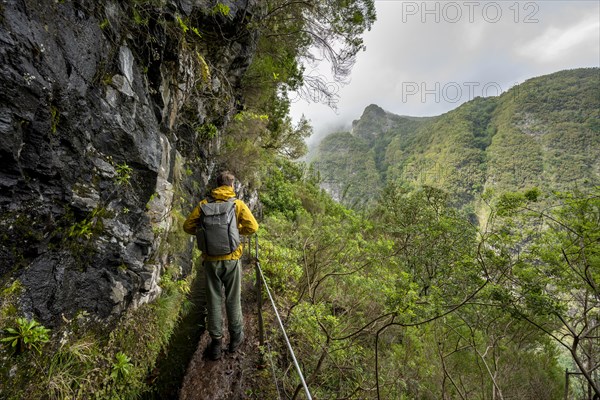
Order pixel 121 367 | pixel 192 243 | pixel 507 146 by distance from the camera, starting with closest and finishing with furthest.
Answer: pixel 121 367 < pixel 192 243 < pixel 507 146

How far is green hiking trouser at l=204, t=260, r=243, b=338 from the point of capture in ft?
11.2

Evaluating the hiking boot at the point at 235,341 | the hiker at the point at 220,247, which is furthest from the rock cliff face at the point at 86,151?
the hiking boot at the point at 235,341

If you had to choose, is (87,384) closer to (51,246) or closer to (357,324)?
(51,246)

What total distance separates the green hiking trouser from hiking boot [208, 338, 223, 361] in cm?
10

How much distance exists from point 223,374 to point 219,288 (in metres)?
1.08

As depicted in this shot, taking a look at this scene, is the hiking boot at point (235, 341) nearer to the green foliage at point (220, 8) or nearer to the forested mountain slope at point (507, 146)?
the green foliage at point (220, 8)

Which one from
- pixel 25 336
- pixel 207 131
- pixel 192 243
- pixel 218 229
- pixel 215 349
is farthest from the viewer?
pixel 207 131

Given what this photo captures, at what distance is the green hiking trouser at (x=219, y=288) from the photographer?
3.43 meters

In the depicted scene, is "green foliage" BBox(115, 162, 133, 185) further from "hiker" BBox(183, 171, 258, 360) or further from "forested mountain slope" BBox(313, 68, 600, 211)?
"forested mountain slope" BBox(313, 68, 600, 211)

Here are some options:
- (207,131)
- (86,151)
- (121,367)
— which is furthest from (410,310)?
(207,131)

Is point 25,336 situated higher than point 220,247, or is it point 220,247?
point 220,247

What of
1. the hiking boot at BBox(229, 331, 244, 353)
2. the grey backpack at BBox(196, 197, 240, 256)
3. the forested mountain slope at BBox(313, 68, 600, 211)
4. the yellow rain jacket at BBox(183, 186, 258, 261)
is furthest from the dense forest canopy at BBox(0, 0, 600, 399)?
the forested mountain slope at BBox(313, 68, 600, 211)

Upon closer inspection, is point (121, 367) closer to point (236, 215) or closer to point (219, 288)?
point (219, 288)

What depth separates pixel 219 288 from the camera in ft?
11.6
